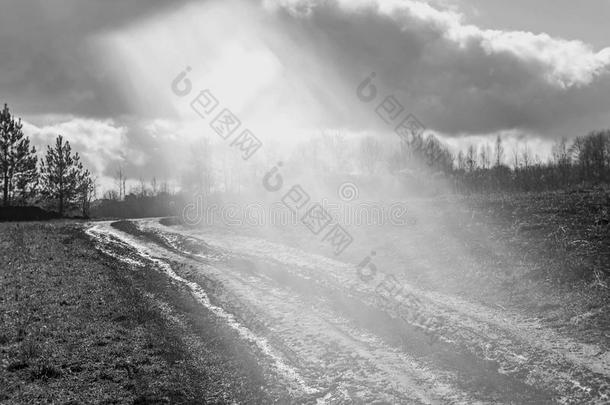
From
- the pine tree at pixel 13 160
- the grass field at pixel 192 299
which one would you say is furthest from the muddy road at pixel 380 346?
the pine tree at pixel 13 160

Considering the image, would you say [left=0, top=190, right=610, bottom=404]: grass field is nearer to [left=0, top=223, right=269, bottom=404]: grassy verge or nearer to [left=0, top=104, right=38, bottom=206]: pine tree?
[left=0, top=223, right=269, bottom=404]: grassy verge

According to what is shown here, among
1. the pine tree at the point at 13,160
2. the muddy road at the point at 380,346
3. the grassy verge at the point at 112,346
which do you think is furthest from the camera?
the pine tree at the point at 13,160

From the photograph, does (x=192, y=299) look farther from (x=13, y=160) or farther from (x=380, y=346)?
(x=13, y=160)

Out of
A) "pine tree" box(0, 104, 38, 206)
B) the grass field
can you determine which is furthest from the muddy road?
"pine tree" box(0, 104, 38, 206)

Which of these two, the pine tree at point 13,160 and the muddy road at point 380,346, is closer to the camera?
the muddy road at point 380,346

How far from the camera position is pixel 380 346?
11.5 metres

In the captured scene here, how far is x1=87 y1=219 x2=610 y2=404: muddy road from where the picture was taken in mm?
9031

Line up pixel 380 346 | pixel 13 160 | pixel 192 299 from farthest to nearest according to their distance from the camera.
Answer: pixel 13 160, pixel 192 299, pixel 380 346

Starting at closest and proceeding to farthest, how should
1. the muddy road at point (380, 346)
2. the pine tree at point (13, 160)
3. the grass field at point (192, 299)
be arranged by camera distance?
1. the muddy road at point (380, 346)
2. the grass field at point (192, 299)
3. the pine tree at point (13, 160)

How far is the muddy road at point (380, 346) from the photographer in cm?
903

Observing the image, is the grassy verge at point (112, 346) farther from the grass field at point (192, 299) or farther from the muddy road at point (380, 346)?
the muddy road at point (380, 346)

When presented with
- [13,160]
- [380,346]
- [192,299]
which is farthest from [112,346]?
[13,160]

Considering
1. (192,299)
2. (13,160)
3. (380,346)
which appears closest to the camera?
(380,346)

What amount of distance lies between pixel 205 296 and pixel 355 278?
583cm
